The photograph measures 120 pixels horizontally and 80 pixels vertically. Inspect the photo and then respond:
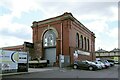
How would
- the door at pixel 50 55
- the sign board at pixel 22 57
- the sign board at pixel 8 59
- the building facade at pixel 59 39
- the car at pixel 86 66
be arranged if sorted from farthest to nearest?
the door at pixel 50 55 → the building facade at pixel 59 39 → the car at pixel 86 66 → the sign board at pixel 22 57 → the sign board at pixel 8 59

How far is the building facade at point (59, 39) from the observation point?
44.0 metres

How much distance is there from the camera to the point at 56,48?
147 feet

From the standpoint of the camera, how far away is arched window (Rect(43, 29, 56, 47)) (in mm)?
46503

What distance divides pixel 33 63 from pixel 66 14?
11.4m

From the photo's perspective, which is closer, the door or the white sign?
the white sign

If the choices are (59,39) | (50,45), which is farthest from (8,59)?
(50,45)

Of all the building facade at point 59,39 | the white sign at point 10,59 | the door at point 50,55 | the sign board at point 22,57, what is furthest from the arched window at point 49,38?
the white sign at point 10,59

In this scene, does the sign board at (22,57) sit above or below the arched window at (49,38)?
below

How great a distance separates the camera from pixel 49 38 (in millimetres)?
47312

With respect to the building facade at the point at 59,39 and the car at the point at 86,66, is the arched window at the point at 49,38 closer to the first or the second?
the building facade at the point at 59,39

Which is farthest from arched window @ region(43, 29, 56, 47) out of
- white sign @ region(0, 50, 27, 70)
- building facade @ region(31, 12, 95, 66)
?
white sign @ region(0, 50, 27, 70)

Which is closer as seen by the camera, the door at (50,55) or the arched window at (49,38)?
the door at (50,55)

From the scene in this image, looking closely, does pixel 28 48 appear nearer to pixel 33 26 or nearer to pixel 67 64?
pixel 33 26

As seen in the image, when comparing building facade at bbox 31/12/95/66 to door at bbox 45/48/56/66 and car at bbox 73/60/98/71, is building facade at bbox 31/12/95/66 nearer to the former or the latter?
door at bbox 45/48/56/66
